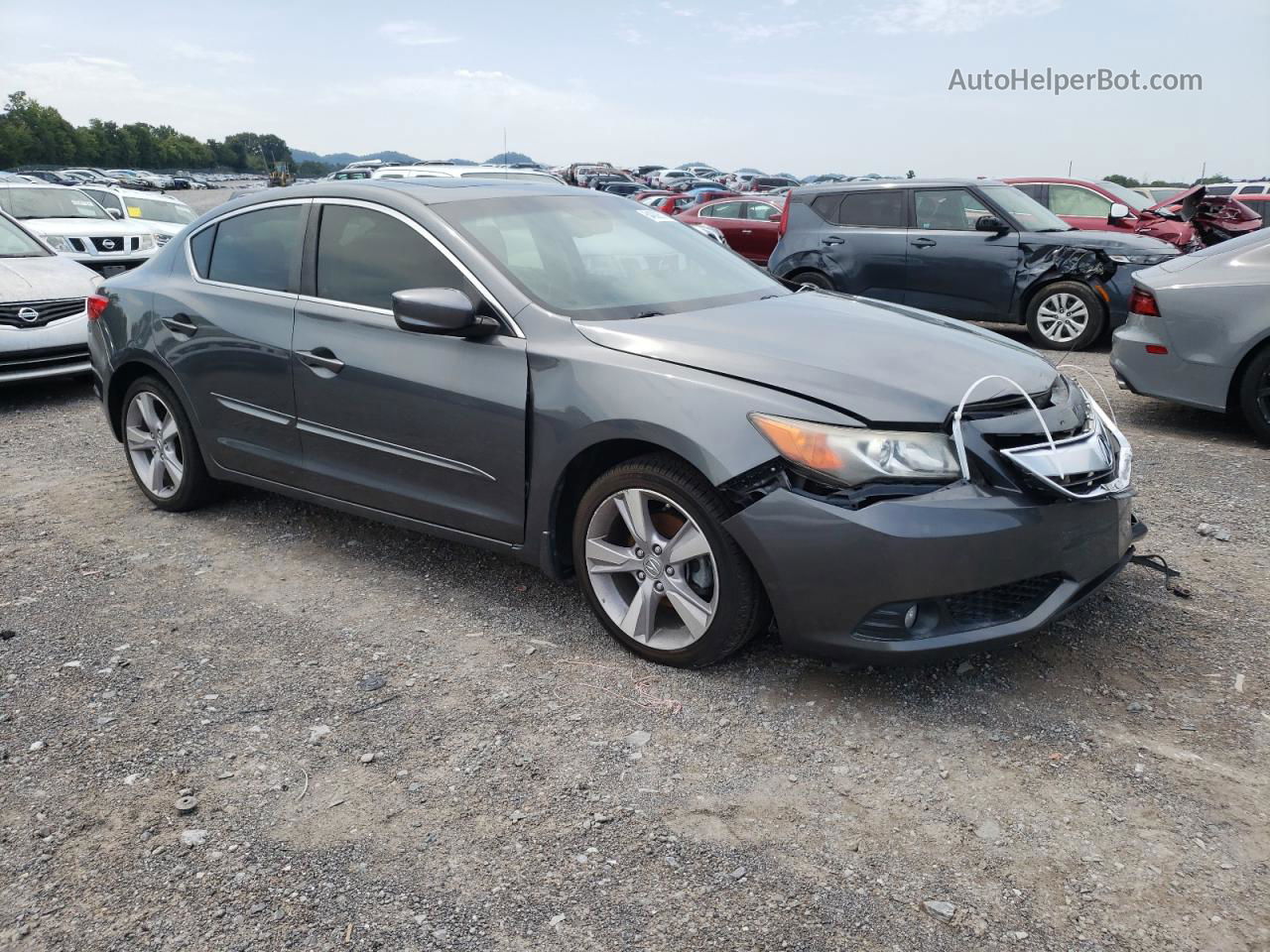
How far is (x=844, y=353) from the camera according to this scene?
3.31m

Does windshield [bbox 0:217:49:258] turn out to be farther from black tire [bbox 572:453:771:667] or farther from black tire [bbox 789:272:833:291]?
black tire [bbox 572:453:771:667]

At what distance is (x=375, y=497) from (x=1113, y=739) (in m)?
2.71

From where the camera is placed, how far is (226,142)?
195m

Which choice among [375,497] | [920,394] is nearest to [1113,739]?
[920,394]

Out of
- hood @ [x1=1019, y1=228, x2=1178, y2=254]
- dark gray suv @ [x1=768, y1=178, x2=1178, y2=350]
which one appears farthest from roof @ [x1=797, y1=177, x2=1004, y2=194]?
hood @ [x1=1019, y1=228, x2=1178, y2=254]

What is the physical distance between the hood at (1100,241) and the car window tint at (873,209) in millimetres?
1213

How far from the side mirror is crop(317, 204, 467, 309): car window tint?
15 centimetres

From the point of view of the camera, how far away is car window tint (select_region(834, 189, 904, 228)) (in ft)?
33.3

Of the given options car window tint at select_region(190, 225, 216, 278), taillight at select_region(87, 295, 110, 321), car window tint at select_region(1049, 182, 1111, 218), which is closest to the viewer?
car window tint at select_region(190, 225, 216, 278)

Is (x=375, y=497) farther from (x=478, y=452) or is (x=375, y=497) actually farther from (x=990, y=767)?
(x=990, y=767)

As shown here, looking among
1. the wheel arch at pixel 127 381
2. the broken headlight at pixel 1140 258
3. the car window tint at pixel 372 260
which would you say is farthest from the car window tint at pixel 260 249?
the broken headlight at pixel 1140 258

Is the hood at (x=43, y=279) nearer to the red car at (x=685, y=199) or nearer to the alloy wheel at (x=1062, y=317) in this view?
the alloy wheel at (x=1062, y=317)

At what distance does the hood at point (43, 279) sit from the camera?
787 cm

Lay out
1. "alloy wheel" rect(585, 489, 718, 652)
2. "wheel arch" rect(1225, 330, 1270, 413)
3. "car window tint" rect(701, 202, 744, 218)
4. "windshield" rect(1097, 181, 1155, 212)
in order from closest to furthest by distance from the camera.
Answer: "alloy wheel" rect(585, 489, 718, 652) → "wheel arch" rect(1225, 330, 1270, 413) → "windshield" rect(1097, 181, 1155, 212) → "car window tint" rect(701, 202, 744, 218)
